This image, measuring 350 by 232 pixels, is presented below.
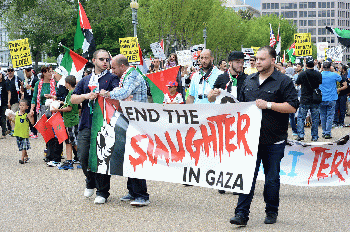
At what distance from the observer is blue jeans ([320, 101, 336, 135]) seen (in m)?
15.7

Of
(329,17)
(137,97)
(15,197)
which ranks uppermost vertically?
(329,17)

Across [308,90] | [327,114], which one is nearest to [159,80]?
[308,90]

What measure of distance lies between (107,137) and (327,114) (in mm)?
9784

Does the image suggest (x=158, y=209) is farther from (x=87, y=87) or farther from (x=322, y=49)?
(x=322, y=49)

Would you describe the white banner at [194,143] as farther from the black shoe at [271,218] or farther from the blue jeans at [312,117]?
the blue jeans at [312,117]

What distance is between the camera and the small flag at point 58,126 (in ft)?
35.6

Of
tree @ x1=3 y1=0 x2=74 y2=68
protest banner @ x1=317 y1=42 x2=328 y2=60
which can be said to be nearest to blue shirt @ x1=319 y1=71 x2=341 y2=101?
protest banner @ x1=317 y1=42 x2=328 y2=60

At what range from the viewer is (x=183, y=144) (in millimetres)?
7148

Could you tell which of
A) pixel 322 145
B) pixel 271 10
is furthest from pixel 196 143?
pixel 271 10

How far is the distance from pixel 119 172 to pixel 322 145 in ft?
8.95

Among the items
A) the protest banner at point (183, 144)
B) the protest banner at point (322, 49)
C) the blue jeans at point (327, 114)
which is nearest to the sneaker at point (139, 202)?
the protest banner at point (183, 144)

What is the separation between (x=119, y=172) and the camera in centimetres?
738

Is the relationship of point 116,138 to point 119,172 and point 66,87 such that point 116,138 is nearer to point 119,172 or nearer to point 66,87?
point 119,172

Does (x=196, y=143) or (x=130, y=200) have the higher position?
(x=196, y=143)
